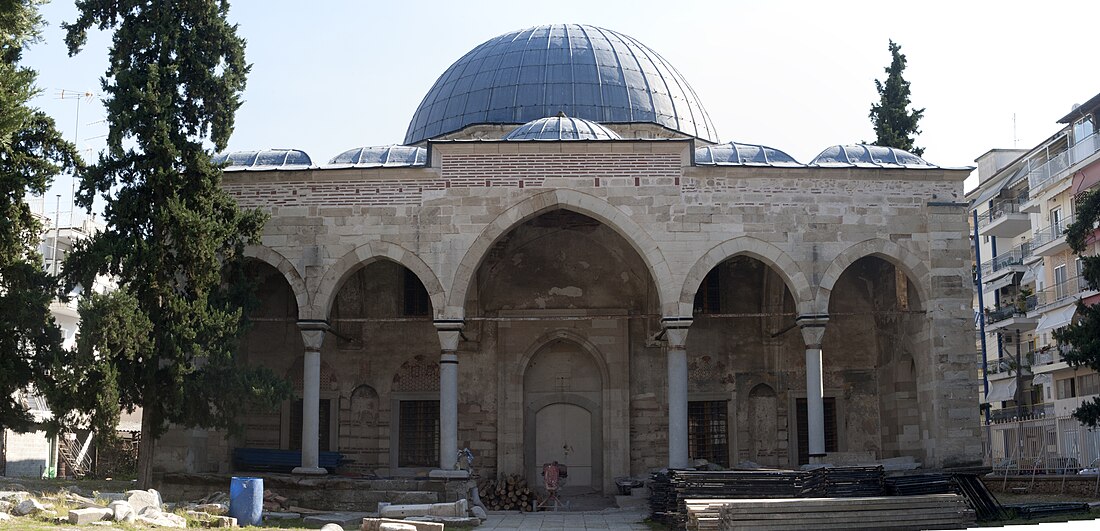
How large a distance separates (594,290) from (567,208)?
3.21 metres

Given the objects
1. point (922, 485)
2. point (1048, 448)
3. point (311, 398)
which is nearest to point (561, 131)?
point (311, 398)

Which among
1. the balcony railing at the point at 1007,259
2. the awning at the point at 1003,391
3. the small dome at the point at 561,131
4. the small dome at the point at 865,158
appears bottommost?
the awning at the point at 1003,391

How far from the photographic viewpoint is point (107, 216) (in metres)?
17.0

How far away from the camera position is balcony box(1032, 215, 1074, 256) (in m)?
30.7

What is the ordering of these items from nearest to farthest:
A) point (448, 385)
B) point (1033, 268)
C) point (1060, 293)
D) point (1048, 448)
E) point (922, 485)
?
1. point (922, 485)
2. point (448, 385)
3. point (1048, 448)
4. point (1060, 293)
5. point (1033, 268)

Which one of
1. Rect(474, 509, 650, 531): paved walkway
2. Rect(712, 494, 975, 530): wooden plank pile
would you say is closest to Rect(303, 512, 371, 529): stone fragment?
Rect(474, 509, 650, 531): paved walkway

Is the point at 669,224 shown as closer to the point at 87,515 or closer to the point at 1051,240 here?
the point at 87,515

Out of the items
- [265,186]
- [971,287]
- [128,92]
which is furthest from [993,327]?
[128,92]

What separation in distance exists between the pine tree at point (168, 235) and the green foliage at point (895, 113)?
566 inches

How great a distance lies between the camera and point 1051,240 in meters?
31.6

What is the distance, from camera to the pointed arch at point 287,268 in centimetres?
1859

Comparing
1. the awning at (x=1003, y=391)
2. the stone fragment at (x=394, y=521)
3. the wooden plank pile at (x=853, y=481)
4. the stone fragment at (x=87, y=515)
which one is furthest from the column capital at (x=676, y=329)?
the awning at (x=1003, y=391)

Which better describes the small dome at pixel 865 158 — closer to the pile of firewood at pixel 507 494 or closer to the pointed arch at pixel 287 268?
the pile of firewood at pixel 507 494

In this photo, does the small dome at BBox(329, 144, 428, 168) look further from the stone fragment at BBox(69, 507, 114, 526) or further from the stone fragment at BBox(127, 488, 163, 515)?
the stone fragment at BBox(69, 507, 114, 526)
